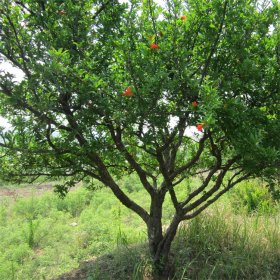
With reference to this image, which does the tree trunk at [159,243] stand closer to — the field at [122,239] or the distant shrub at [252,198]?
the field at [122,239]

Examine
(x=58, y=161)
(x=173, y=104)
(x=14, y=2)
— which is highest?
(x=14, y=2)

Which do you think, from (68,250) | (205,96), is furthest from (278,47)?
(68,250)

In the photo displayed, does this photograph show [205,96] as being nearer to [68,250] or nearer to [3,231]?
[68,250]

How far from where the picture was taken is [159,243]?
3.66m

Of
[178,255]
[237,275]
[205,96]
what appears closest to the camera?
[205,96]

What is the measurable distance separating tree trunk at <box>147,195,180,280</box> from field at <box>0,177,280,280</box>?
0.38 ft

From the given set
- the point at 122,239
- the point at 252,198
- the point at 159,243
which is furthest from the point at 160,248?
the point at 252,198

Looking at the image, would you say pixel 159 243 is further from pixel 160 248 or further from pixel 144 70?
pixel 144 70

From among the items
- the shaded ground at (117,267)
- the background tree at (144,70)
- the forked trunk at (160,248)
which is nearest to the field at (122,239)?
the shaded ground at (117,267)

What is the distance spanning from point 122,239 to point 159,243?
1.10m

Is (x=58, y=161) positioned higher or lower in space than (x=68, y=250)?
higher

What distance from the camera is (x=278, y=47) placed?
2596mm

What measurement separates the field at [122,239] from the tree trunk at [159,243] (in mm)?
117

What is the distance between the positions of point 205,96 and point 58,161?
1.82 meters
